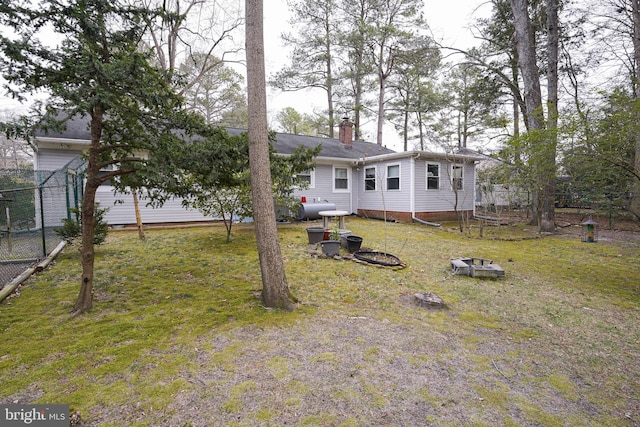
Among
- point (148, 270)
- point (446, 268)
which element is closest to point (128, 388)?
point (148, 270)

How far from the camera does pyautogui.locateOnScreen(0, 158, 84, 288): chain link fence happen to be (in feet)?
17.9

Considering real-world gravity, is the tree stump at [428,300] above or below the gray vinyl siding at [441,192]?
below

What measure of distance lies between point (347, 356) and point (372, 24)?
64.6 feet

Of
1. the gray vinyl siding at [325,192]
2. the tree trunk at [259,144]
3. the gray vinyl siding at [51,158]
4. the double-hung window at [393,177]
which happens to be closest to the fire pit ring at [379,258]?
the tree trunk at [259,144]

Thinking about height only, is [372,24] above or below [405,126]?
above

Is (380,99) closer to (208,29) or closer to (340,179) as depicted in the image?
(340,179)

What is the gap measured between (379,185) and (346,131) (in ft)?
13.6

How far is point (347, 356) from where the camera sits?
2.66 m

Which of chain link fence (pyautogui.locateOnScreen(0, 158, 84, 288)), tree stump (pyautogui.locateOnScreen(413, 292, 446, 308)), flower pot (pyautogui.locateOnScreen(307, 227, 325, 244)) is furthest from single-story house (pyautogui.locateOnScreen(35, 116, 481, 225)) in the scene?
tree stump (pyautogui.locateOnScreen(413, 292, 446, 308))

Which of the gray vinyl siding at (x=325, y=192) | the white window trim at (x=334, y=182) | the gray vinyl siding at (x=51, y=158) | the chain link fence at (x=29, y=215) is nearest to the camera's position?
the chain link fence at (x=29, y=215)

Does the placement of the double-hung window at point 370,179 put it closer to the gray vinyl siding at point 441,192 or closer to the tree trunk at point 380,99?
the gray vinyl siding at point 441,192

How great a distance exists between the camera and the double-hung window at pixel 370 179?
14.1m

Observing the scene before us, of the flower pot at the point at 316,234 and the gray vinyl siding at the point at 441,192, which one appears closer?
the flower pot at the point at 316,234

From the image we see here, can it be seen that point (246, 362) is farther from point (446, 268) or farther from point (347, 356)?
point (446, 268)
